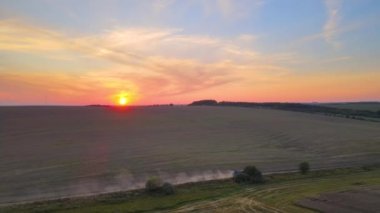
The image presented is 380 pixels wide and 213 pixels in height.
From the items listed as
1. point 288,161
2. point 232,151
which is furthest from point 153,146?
point 288,161

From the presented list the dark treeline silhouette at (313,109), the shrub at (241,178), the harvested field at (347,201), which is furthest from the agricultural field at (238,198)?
the dark treeline silhouette at (313,109)

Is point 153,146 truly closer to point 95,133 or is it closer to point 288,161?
point 95,133

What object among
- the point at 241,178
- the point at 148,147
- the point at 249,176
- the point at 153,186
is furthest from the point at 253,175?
the point at 148,147

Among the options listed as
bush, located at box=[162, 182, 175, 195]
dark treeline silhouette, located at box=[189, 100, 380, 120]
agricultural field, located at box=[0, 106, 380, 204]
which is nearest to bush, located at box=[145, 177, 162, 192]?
bush, located at box=[162, 182, 175, 195]

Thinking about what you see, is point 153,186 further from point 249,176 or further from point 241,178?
point 249,176

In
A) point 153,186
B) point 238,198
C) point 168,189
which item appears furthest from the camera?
point 153,186

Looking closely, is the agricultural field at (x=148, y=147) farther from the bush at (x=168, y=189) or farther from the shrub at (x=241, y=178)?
the bush at (x=168, y=189)
